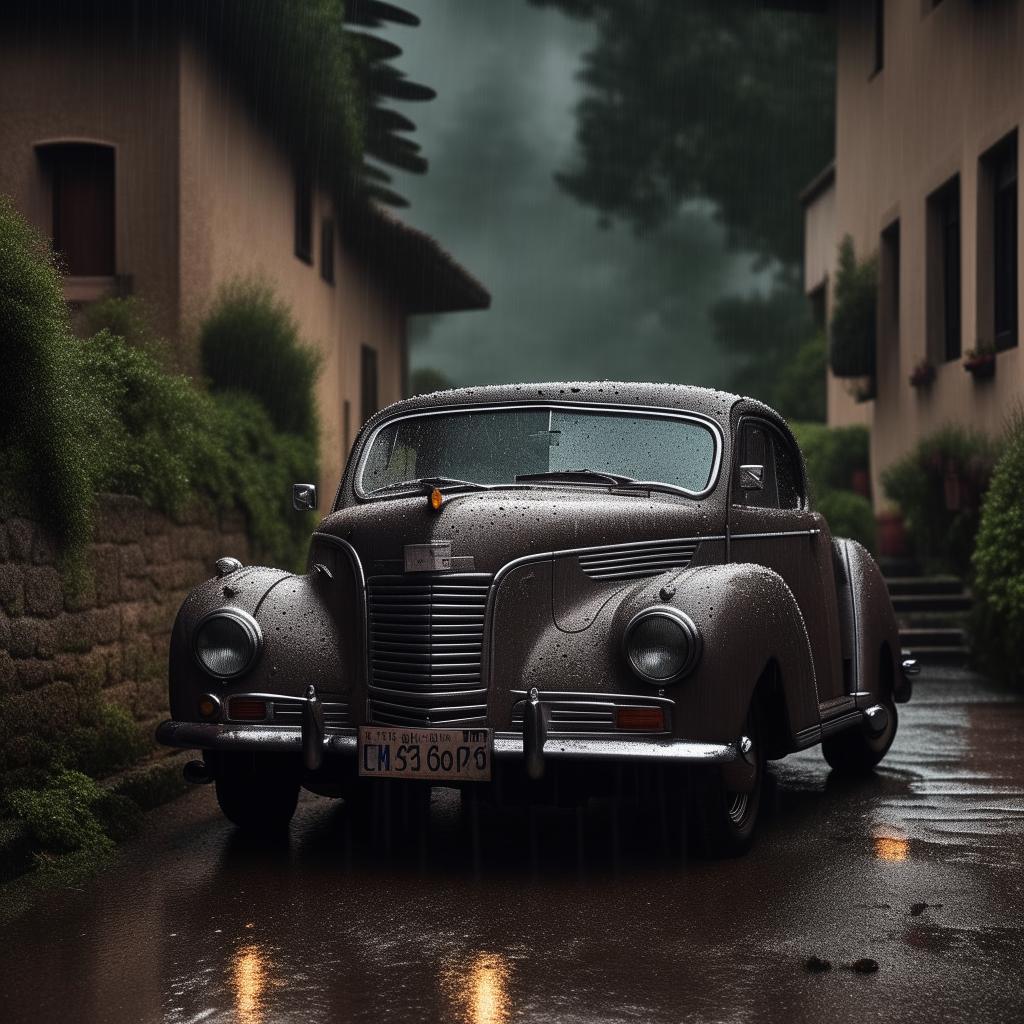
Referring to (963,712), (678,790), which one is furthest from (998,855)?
(963,712)

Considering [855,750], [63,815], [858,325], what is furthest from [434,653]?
[858,325]

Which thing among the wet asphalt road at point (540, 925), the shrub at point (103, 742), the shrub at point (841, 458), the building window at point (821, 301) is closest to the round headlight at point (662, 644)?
the wet asphalt road at point (540, 925)

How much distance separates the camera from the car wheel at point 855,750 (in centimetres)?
847

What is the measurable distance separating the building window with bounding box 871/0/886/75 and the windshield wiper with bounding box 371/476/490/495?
14.5 meters

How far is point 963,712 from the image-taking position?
1123cm

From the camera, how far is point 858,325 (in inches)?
787

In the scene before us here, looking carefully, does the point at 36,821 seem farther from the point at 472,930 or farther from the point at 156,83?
the point at 156,83

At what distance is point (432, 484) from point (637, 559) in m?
1.01

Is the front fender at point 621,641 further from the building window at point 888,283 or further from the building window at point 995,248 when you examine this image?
the building window at point 888,283

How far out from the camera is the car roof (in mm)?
7250

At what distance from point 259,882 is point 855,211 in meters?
17.4

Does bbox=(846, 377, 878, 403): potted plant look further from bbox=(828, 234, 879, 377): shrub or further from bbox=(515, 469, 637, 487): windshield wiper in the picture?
bbox=(515, 469, 637, 487): windshield wiper

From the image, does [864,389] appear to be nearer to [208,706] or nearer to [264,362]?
[264,362]

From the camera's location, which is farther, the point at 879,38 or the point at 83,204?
the point at 879,38
